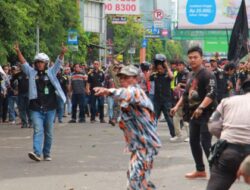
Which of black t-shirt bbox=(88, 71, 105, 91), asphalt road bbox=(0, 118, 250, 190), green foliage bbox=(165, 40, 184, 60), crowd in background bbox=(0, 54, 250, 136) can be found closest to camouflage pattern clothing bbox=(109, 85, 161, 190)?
asphalt road bbox=(0, 118, 250, 190)

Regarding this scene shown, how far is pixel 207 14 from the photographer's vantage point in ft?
178

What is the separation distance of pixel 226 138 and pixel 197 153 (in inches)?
→ 135

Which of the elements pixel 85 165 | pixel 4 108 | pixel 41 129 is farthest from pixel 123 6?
pixel 85 165

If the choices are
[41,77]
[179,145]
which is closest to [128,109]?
[41,77]

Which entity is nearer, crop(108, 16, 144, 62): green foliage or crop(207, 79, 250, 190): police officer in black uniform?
crop(207, 79, 250, 190): police officer in black uniform

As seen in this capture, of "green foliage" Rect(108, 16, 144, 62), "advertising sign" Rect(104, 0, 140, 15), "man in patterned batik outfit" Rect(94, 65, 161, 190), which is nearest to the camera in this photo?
"man in patterned batik outfit" Rect(94, 65, 161, 190)

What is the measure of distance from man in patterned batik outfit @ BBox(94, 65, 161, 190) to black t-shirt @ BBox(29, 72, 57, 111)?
4.52 m

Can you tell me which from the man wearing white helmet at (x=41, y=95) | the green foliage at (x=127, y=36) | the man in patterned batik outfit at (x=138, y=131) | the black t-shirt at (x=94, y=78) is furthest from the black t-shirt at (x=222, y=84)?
the green foliage at (x=127, y=36)

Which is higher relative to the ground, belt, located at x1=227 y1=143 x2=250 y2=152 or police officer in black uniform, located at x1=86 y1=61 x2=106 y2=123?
belt, located at x1=227 y1=143 x2=250 y2=152

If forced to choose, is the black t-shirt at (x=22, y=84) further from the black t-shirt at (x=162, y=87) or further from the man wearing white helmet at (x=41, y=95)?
the man wearing white helmet at (x=41, y=95)

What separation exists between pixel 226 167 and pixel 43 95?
602 cm

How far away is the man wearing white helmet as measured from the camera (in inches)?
478

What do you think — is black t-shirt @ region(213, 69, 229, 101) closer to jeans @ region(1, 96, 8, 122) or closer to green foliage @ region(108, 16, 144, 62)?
jeans @ region(1, 96, 8, 122)

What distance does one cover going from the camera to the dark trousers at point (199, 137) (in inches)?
392
